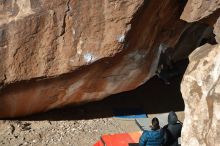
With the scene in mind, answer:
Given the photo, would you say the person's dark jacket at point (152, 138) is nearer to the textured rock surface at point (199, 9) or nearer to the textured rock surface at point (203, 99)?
the textured rock surface at point (203, 99)

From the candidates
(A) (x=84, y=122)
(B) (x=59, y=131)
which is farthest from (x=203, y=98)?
(A) (x=84, y=122)

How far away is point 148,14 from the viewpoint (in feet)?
25.7

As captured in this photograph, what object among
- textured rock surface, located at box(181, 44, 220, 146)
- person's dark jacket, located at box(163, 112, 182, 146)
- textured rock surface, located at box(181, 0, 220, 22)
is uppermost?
textured rock surface, located at box(181, 0, 220, 22)

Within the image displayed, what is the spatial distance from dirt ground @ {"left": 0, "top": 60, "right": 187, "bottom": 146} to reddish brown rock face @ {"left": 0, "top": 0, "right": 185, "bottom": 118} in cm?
52

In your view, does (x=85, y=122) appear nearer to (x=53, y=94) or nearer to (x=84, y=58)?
(x=53, y=94)

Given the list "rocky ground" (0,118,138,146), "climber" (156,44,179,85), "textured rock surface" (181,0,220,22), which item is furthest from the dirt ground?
"textured rock surface" (181,0,220,22)

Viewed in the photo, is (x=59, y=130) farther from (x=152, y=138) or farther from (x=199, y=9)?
(x=199, y=9)

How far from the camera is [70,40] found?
7816mm

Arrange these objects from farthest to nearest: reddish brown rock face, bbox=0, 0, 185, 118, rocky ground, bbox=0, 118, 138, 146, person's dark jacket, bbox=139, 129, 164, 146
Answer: rocky ground, bbox=0, 118, 138, 146 → reddish brown rock face, bbox=0, 0, 185, 118 → person's dark jacket, bbox=139, 129, 164, 146

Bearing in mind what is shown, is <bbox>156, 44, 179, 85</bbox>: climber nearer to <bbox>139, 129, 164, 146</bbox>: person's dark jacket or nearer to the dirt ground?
the dirt ground

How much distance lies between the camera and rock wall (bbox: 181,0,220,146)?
5.18 meters

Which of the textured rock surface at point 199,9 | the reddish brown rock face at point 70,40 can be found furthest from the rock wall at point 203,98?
the reddish brown rock face at point 70,40

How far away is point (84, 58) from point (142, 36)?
3.35 feet

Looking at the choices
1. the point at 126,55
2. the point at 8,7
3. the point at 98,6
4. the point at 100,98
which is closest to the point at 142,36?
the point at 126,55
